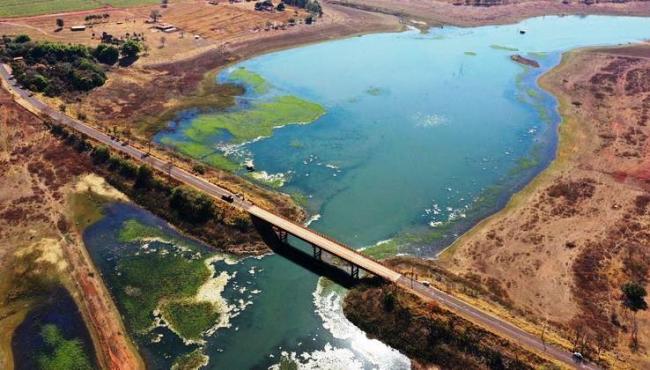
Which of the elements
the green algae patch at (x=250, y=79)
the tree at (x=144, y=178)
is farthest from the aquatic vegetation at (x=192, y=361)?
the green algae patch at (x=250, y=79)

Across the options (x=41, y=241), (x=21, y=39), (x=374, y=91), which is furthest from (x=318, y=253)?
(x=21, y=39)

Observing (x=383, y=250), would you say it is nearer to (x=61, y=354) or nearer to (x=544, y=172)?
(x=544, y=172)

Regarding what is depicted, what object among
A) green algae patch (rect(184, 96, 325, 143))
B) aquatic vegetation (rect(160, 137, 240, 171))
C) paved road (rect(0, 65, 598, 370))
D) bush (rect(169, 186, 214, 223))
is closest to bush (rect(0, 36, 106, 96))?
paved road (rect(0, 65, 598, 370))

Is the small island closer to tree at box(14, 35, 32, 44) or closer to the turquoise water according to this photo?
the turquoise water

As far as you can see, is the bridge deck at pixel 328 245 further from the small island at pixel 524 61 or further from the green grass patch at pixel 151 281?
the small island at pixel 524 61

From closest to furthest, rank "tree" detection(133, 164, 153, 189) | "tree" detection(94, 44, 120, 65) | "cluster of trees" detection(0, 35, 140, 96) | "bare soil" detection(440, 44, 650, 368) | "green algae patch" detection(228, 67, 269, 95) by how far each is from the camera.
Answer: "bare soil" detection(440, 44, 650, 368)
"tree" detection(133, 164, 153, 189)
"cluster of trees" detection(0, 35, 140, 96)
"green algae patch" detection(228, 67, 269, 95)
"tree" detection(94, 44, 120, 65)

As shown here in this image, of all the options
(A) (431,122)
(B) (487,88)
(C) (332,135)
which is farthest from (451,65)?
(C) (332,135)
